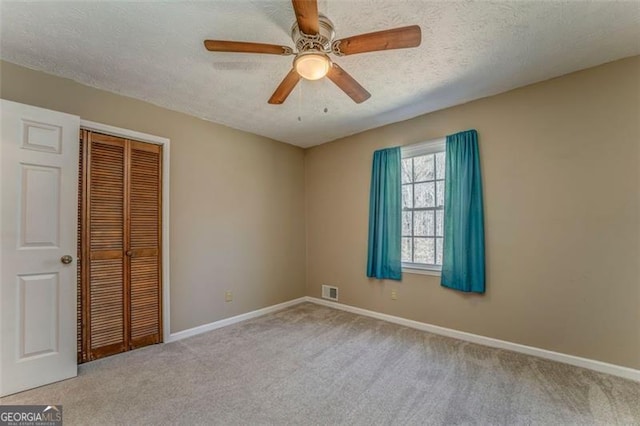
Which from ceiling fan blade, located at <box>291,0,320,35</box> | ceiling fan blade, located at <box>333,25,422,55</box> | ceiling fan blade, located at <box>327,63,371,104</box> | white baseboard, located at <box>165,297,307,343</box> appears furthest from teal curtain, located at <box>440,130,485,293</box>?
white baseboard, located at <box>165,297,307,343</box>

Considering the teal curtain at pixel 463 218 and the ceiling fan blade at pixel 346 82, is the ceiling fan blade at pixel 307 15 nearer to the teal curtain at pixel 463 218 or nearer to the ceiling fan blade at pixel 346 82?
the ceiling fan blade at pixel 346 82

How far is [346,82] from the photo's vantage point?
2020 mm

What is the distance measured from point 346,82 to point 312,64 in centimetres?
38

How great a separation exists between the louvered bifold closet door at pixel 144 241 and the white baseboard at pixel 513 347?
2.54 metres

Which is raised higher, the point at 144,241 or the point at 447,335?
the point at 144,241

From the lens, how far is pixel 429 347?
2.96 m

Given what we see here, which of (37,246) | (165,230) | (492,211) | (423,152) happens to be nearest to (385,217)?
(423,152)

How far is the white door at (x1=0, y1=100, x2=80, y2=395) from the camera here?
216cm

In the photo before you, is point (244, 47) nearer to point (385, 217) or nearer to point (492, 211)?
point (385, 217)

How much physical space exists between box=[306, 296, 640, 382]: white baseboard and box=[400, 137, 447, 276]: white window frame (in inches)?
24.9

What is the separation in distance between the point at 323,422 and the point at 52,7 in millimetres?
3132

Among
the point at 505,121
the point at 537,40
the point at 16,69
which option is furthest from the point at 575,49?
the point at 16,69

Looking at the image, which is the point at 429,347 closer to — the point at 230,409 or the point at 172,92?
the point at 230,409

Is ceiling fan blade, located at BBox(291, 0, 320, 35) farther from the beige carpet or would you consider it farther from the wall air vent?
the wall air vent
